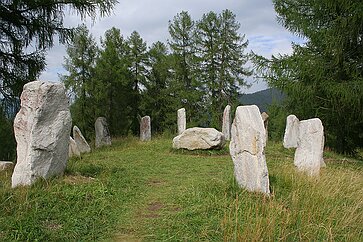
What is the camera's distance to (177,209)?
5570 millimetres

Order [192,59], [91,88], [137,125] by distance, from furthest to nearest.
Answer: [192,59]
[137,125]
[91,88]

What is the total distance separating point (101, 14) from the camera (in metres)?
10.2

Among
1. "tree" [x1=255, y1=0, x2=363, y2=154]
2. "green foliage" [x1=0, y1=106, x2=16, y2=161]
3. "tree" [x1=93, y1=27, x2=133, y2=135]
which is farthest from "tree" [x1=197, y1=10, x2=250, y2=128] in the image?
"green foliage" [x1=0, y1=106, x2=16, y2=161]

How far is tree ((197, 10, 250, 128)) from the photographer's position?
100ft

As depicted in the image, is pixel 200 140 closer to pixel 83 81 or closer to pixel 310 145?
pixel 310 145

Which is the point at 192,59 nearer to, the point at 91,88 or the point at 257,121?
the point at 91,88

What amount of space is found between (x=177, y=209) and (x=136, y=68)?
903 inches

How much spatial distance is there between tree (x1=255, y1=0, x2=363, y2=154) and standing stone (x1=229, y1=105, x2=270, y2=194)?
685 centimetres

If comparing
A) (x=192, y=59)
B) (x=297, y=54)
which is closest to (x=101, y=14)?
(x=297, y=54)

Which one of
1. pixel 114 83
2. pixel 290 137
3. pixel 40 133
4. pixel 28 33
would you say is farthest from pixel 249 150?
pixel 114 83

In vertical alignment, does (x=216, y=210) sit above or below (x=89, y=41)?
below

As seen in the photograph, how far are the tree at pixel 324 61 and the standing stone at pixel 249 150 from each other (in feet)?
22.5

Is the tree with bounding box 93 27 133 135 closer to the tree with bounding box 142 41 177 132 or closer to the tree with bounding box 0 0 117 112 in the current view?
the tree with bounding box 142 41 177 132

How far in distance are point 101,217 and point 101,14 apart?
6.66 meters
